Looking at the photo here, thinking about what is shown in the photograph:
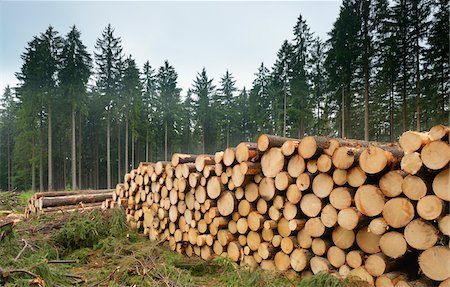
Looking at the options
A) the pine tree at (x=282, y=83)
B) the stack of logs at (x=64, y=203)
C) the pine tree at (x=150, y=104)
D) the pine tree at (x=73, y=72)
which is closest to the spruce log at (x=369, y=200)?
the stack of logs at (x=64, y=203)

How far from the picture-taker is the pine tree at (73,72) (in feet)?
70.6

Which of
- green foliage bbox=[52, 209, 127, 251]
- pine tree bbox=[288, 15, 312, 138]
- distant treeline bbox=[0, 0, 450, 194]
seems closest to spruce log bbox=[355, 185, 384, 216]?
green foliage bbox=[52, 209, 127, 251]

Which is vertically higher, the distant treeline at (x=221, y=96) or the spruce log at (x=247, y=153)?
the distant treeline at (x=221, y=96)

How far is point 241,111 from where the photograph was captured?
1371 inches

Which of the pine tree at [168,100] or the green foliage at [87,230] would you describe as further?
the pine tree at [168,100]

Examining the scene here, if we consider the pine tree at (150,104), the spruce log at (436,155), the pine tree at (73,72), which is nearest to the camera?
the spruce log at (436,155)

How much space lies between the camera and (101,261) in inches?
204

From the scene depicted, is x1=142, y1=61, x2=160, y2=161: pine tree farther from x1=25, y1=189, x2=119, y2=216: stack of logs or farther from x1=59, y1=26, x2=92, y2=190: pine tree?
x1=25, y1=189, x2=119, y2=216: stack of logs

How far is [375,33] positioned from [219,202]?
16.7m

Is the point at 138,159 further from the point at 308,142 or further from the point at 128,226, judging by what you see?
the point at 308,142

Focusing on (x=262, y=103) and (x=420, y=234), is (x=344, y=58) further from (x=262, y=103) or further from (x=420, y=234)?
(x=420, y=234)

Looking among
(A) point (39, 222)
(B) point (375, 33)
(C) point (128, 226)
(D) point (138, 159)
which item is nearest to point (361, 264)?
(C) point (128, 226)

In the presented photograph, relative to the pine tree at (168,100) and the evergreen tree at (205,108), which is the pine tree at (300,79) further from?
the pine tree at (168,100)

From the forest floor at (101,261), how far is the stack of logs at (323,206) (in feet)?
1.08
